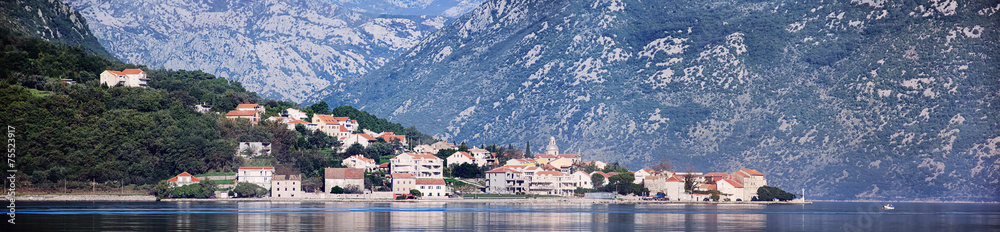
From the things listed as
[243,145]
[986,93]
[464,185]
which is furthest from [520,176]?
[986,93]

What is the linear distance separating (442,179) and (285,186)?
20545 millimetres

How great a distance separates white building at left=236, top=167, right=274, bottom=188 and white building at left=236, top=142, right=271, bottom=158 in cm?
927

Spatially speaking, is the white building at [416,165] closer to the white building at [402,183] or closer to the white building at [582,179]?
the white building at [402,183]

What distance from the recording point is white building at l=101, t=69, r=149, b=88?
149 m

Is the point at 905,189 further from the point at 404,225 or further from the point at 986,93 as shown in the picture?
the point at 404,225

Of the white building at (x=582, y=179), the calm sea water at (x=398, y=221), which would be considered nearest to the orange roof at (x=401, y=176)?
the white building at (x=582, y=179)

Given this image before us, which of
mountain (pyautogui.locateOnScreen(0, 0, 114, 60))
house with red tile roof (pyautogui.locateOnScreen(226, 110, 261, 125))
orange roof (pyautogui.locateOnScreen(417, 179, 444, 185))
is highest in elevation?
mountain (pyautogui.locateOnScreen(0, 0, 114, 60))

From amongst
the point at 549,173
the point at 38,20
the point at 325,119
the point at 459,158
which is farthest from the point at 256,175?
the point at 38,20

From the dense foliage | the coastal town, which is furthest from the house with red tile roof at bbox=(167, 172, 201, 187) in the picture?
the dense foliage

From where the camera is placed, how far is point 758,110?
198 m

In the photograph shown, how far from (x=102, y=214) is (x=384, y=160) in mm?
72161

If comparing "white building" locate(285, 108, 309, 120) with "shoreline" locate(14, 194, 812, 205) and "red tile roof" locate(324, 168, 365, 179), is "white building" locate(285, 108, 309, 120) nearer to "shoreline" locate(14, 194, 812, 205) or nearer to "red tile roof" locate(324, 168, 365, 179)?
"red tile roof" locate(324, 168, 365, 179)

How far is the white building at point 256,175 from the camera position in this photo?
12581 centimetres

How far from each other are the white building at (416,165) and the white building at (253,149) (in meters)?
16.1
